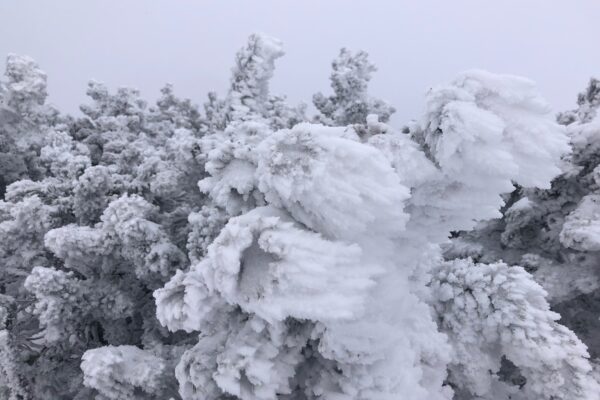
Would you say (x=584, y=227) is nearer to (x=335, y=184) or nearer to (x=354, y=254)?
(x=354, y=254)

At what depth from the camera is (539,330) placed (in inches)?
133

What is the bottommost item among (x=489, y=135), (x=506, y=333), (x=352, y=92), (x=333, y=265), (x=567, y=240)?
(x=506, y=333)

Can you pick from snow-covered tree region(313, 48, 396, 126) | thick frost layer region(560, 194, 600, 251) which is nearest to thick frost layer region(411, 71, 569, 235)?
thick frost layer region(560, 194, 600, 251)

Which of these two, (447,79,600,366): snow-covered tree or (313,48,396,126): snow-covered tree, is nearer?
(447,79,600,366): snow-covered tree

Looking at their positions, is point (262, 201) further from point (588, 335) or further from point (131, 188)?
point (588, 335)

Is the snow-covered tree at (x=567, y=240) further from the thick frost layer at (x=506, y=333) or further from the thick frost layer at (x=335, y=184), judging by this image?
the thick frost layer at (x=335, y=184)

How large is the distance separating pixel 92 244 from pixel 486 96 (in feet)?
14.4

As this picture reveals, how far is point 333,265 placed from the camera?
246 cm

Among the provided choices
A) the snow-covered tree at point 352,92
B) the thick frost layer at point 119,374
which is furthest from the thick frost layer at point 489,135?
the snow-covered tree at point 352,92

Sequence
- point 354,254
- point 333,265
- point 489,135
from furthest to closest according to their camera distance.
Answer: point 489,135 → point 354,254 → point 333,265

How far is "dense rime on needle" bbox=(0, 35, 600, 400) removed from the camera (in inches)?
101

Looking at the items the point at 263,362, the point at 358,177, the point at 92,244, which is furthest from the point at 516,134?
the point at 92,244

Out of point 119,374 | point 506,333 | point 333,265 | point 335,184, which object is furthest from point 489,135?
point 119,374

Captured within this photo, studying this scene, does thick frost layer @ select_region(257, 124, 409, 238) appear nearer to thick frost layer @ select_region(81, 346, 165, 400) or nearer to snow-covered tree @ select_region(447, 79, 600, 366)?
thick frost layer @ select_region(81, 346, 165, 400)
